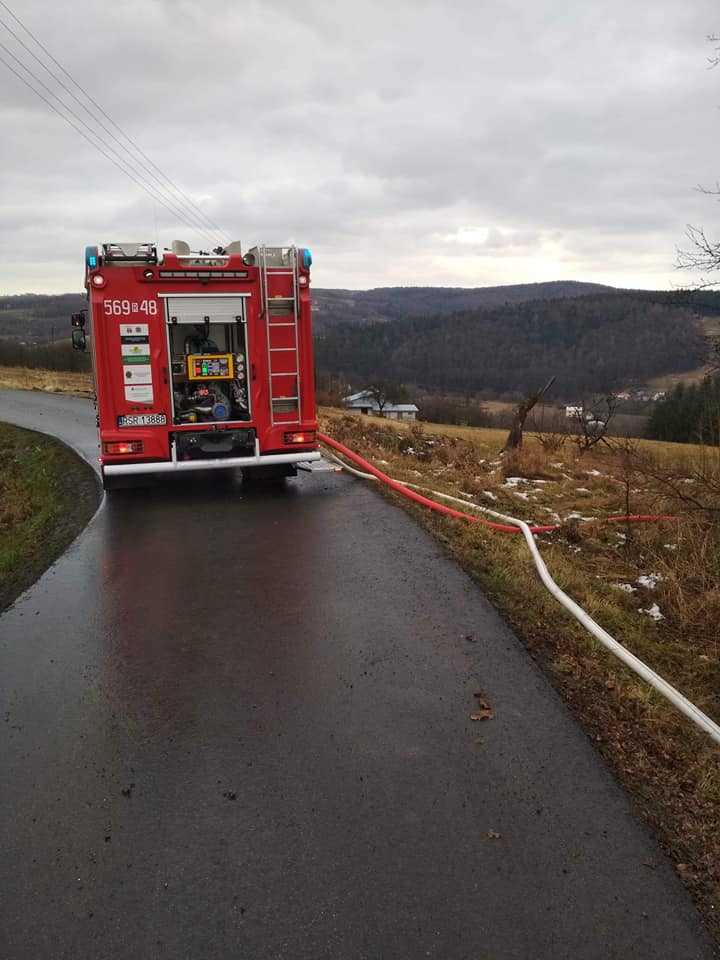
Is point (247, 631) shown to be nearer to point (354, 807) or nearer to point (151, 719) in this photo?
point (151, 719)

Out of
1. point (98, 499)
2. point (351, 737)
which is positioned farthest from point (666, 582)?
point (98, 499)

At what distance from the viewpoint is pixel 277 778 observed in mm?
3361

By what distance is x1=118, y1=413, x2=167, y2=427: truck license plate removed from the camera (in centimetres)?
927

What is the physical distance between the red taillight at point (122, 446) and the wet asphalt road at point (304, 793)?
3.54 meters

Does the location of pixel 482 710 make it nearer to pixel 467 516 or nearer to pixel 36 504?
pixel 467 516

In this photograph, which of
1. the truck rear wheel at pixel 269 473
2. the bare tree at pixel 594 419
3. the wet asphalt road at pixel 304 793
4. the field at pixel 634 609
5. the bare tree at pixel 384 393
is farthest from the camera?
the bare tree at pixel 384 393

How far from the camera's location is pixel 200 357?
9.63 meters

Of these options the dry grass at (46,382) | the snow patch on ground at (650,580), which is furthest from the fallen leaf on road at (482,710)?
the dry grass at (46,382)

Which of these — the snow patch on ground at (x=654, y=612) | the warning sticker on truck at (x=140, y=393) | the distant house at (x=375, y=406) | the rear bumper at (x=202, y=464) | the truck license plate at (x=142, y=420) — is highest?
the warning sticker on truck at (x=140, y=393)

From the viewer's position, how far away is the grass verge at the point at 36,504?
7.25m

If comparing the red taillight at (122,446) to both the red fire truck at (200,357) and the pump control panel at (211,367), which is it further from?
the pump control panel at (211,367)

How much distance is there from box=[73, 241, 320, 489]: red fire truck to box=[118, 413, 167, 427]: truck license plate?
1 cm

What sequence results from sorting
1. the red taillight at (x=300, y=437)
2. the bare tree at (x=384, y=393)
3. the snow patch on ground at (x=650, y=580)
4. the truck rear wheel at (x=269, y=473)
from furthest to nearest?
the bare tree at (x=384, y=393)
the truck rear wheel at (x=269, y=473)
the red taillight at (x=300, y=437)
the snow patch on ground at (x=650, y=580)

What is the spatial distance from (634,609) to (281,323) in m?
5.86
